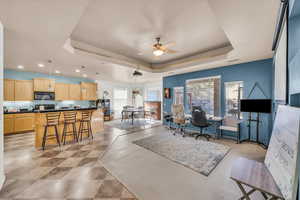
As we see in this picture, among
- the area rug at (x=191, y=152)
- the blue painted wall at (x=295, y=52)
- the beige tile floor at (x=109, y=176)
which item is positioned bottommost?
the beige tile floor at (x=109, y=176)

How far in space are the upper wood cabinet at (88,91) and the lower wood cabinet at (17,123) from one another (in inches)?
93.3

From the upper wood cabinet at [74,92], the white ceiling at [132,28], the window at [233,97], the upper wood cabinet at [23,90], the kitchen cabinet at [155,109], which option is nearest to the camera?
the white ceiling at [132,28]

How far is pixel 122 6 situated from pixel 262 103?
4.35 metres

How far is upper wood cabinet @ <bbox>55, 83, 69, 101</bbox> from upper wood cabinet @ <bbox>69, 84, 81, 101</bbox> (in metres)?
0.14

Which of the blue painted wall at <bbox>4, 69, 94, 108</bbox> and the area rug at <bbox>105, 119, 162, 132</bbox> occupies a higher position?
the blue painted wall at <bbox>4, 69, 94, 108</bbox>

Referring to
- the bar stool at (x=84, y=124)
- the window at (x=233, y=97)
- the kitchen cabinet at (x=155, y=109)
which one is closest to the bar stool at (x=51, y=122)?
the bar stool at (x=84, y=124)

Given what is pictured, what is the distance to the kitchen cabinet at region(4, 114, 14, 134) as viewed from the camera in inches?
186

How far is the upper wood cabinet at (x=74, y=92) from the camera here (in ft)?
21.3

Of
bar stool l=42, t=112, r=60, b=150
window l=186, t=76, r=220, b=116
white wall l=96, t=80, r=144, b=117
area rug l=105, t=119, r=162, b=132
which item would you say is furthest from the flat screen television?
white wall l=96, t=80, r=144, b=117

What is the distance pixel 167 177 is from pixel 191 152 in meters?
1.28

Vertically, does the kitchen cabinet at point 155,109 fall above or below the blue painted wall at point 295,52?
below

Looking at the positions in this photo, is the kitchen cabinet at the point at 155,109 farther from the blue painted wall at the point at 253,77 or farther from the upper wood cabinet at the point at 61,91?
the upper wood cabinet at the point at 61,91

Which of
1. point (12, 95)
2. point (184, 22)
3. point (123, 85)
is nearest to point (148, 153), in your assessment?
point (184, 22)

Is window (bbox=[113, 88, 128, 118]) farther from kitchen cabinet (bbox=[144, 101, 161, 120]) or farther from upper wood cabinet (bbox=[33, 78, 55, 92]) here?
upper wood cabinet (bbox=[33, 78, 55, 92])
